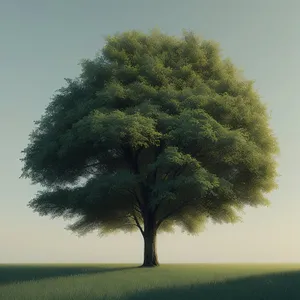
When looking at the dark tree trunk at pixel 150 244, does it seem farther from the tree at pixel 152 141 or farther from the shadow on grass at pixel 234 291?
the shadow on grass at pixel 234 291

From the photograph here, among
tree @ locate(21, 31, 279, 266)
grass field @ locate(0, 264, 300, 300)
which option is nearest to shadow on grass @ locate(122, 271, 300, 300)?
grass field @ locate(0, 264, 300, 300)

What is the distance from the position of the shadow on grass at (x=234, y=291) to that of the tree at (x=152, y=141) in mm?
8059

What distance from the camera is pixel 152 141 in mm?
31094

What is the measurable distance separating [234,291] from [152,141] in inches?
532

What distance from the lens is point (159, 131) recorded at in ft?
106

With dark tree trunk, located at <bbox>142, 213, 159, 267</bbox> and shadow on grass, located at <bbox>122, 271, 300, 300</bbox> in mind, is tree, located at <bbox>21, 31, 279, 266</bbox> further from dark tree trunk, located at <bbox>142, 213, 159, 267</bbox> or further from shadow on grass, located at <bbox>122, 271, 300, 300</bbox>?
shadow on grass, located at <bbox>122, 271, 300, 300</bbox>

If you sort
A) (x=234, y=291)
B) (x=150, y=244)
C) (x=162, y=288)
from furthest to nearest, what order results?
(x=150, y=244) → (x=162, y=288) → (x=234, y=291)

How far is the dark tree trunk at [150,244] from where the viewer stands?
33438 millimetres

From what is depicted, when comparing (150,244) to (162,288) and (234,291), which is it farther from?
(234,291)

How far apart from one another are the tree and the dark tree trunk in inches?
3.0

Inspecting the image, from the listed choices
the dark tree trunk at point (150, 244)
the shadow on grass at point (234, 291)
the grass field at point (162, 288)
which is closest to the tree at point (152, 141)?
the dark tree trunk at point (150, 244)

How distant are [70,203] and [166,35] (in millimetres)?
15944

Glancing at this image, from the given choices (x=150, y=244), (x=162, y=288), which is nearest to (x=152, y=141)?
(x=150, y=244)

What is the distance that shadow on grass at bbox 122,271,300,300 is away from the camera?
19.1 metres
